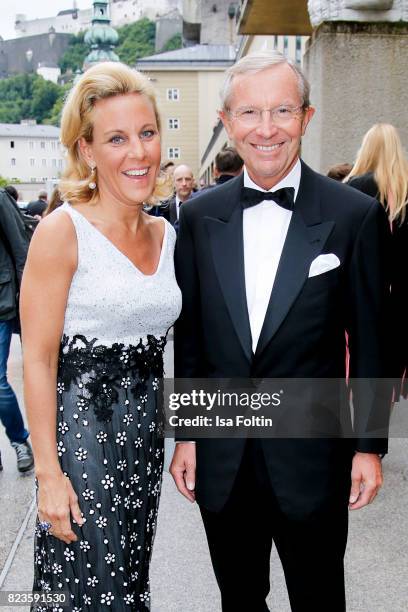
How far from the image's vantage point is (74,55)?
11862 centimetres

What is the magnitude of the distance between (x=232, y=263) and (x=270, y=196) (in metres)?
0.26

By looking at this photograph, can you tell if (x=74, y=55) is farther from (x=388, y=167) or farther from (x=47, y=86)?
(x=388, y=167)

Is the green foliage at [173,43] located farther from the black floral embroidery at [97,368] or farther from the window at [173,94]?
the black floral embroidery at [97,368]

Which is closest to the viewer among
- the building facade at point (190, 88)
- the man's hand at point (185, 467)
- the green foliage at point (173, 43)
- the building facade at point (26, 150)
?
the man's hand at point (185, 467)

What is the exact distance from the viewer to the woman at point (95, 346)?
2078 mm

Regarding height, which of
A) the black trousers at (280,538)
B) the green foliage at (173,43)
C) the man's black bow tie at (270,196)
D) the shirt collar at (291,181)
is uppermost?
the green foliage at (173,43)

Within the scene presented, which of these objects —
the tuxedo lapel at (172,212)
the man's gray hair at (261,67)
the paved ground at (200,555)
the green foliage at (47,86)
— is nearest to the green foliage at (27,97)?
the green foliage at (47,86)

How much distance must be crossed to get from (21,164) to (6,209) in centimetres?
11266

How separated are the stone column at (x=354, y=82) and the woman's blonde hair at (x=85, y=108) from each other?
176 inches

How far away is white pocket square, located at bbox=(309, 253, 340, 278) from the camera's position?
81.4 inches

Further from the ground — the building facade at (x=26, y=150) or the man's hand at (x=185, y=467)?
the man's hand at (x=185, y=467)

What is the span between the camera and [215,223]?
2230 mm

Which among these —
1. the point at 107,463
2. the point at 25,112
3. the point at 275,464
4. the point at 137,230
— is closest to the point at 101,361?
the point at 107,463

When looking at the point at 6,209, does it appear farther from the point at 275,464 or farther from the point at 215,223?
the point at 275,464
